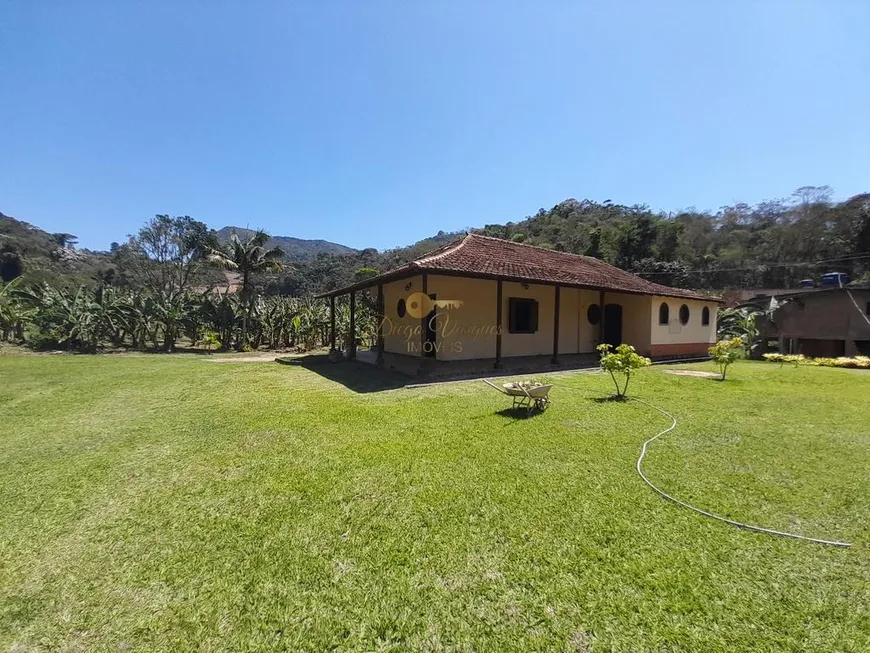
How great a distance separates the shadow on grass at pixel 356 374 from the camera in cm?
894

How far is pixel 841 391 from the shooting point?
857cm

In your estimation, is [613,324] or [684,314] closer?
[613,324]

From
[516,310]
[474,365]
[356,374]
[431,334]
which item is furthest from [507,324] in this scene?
[356,374]

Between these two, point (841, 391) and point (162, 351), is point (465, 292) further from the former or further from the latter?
point (162, 351)

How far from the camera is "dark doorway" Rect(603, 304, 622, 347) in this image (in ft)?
48.4

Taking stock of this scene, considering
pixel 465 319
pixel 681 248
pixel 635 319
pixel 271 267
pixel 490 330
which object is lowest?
pixel 490 330

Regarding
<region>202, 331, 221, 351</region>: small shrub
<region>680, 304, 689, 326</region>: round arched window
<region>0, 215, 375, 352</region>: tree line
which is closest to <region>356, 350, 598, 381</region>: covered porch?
<region>680, 304, 689, 326</region>: round arched window

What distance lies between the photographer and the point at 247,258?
806 inches

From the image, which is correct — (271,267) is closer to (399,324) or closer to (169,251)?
(399,324)

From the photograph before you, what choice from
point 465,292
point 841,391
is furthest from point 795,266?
point 465,292

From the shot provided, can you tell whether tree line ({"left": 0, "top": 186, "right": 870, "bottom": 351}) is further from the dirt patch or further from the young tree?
the dirt patch

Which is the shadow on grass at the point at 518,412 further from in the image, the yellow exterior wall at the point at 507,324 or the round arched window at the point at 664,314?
the round arched window at the point at 664,314

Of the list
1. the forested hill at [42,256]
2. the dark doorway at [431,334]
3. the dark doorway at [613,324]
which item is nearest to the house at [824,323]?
the dark doorway at [613,324]

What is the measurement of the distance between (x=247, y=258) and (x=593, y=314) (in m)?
17.3
